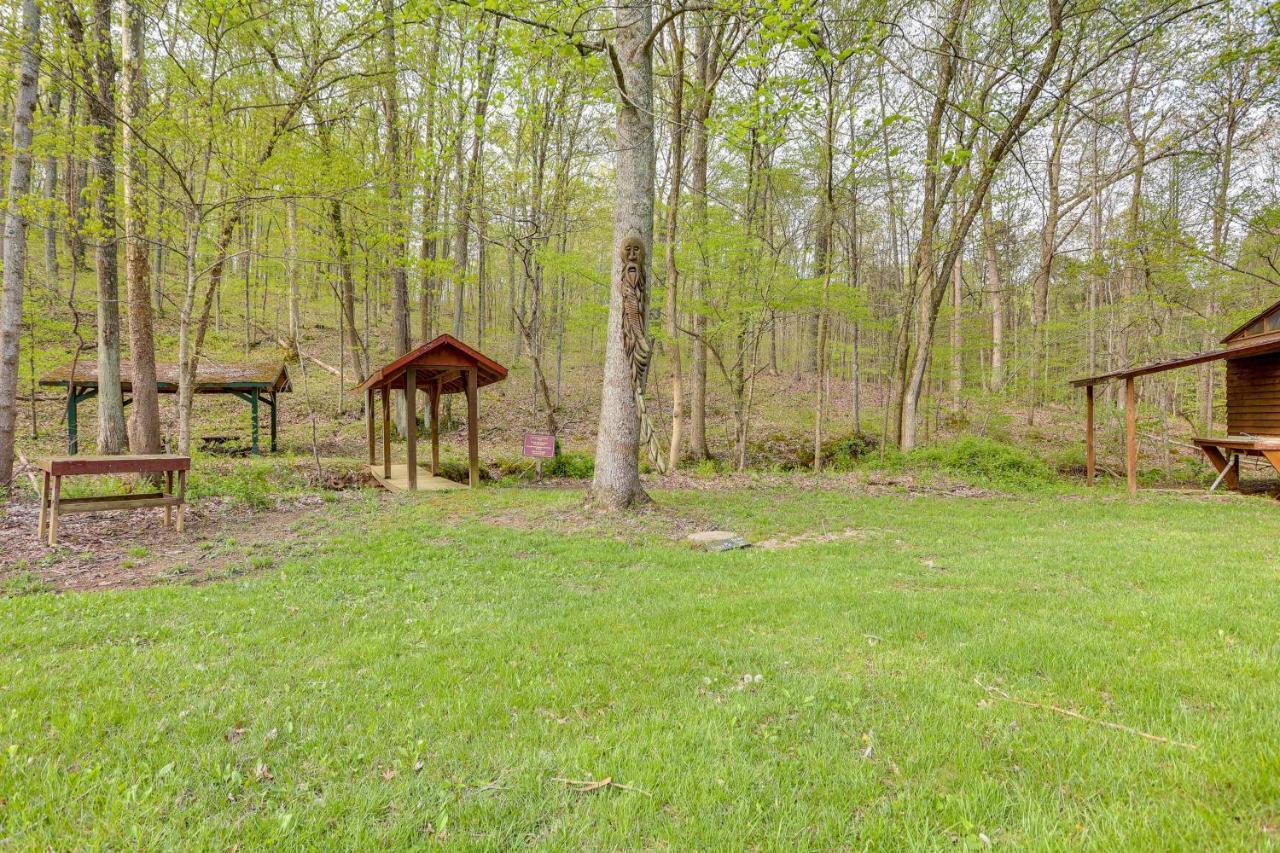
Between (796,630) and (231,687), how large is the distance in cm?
306

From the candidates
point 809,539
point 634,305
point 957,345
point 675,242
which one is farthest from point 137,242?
point 957,345

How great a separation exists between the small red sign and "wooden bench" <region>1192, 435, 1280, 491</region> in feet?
40.5

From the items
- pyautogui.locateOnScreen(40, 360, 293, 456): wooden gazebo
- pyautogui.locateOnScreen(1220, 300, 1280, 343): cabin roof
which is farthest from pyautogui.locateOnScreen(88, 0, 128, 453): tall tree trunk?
pyautogui.locateOnScreen(1220, 300, 1280, 343): cabin roof

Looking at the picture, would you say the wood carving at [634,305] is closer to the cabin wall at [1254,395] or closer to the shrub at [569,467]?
the shrub at [569,467]

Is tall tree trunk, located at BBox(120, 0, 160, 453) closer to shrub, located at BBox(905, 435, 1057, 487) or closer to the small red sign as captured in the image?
the small red sign

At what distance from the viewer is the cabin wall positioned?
1110 centimetres

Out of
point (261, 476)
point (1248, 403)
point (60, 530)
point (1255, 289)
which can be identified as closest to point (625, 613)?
point (60, 530)

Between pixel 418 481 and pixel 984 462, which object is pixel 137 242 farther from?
pixel 984 462

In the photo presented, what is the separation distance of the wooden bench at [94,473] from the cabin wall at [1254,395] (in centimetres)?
1848

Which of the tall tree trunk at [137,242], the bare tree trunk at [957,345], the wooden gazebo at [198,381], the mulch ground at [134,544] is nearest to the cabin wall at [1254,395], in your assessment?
the bare tree trunk at [957,345]

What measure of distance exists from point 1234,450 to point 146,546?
57.3 ft

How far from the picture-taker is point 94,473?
564 centimetres

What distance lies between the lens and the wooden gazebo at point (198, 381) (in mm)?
11555

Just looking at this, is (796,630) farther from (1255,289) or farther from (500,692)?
(1255,289)
